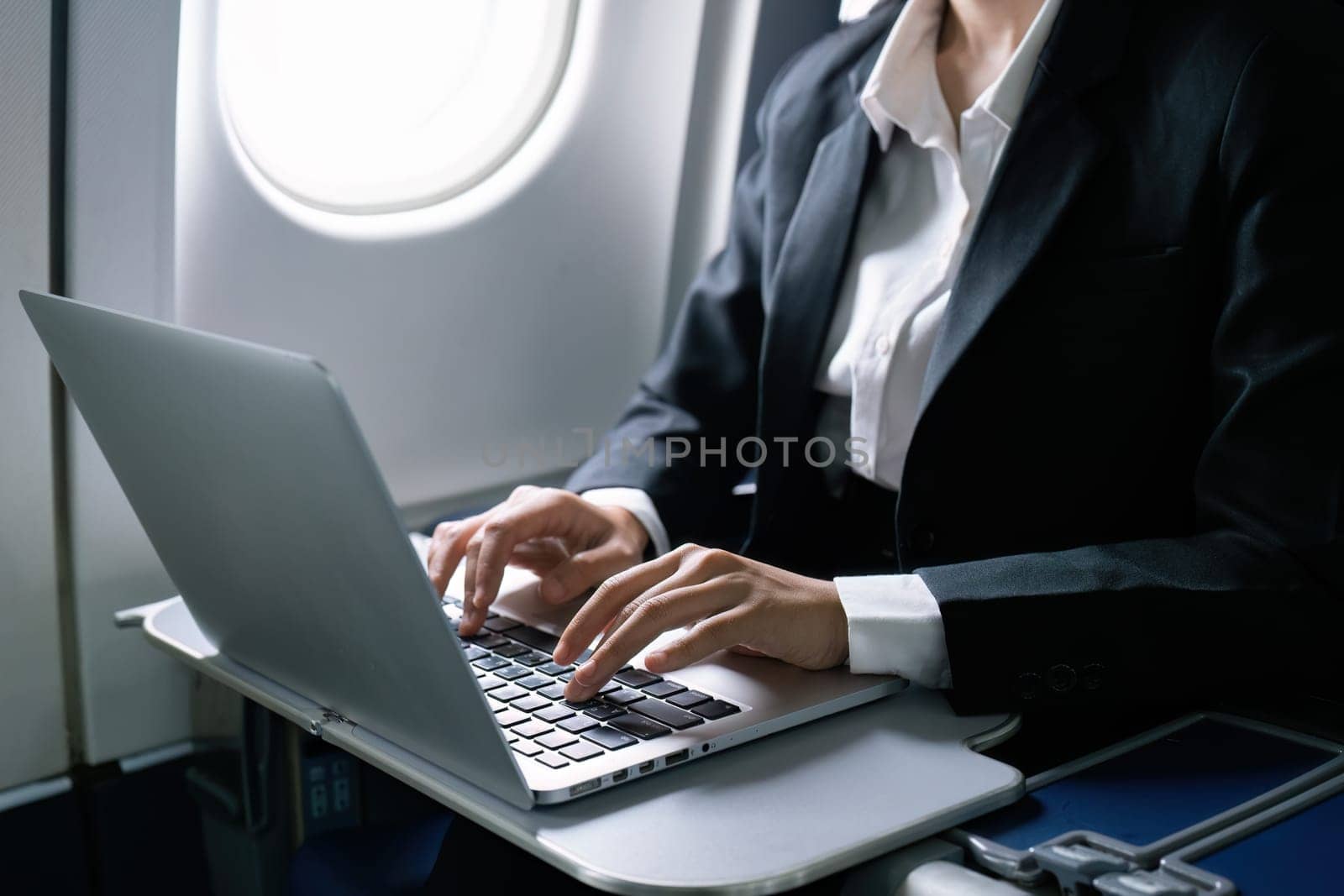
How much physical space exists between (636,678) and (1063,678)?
31 cm

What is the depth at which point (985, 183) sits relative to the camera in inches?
49.8

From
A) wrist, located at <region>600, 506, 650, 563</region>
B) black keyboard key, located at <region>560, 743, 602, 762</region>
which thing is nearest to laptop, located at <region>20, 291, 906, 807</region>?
black keyboard key, located at <region>560, 743, 602, 762</region>

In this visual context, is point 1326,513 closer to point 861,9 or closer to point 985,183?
point 985,183

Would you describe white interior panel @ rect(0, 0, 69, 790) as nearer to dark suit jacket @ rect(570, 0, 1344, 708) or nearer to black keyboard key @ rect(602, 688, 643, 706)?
dark suit jacket @ rect(570, 0, 1344, 708)

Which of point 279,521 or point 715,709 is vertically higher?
point 279,521

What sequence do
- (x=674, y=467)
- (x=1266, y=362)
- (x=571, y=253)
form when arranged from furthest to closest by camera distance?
(x=571, y=253), (x=674, y=467), (x=1266, y=362)

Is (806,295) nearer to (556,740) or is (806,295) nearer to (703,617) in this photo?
(703,617)

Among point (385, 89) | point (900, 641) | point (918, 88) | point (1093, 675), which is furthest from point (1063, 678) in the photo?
point (385, 89)

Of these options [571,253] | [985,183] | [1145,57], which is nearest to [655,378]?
[571,253]

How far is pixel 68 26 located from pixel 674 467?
74 centimetres

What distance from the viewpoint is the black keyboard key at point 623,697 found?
0.86 meters

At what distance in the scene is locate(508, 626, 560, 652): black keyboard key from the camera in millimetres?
990

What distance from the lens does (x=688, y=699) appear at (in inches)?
34.0

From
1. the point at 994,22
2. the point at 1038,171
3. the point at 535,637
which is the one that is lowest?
the point at 535,637
